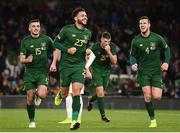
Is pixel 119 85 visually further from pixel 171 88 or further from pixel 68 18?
pixel 68 18

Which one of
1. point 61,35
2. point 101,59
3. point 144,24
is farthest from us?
point 101,59

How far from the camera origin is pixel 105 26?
34344mm

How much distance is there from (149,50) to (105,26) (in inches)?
736

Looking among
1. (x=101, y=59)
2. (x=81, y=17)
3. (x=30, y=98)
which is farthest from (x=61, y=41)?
(x=101, y=59)

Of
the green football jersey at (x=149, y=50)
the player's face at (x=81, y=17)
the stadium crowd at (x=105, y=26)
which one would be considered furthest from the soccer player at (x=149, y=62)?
the stadium crowd at (x=105, y=26)

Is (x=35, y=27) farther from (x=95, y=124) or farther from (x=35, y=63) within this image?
(x=95, y=124)

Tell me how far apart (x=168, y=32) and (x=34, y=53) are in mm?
18914

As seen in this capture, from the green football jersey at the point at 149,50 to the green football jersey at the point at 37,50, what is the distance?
202 cm

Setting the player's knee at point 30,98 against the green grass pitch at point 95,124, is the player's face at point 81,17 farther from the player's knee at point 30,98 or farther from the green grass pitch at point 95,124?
the green grass pitch at point 95,124

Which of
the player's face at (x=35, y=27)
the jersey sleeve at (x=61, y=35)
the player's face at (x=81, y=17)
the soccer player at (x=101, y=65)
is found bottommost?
the soccer player at (x=101, y=65)

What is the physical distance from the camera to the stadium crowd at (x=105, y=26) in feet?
93.5

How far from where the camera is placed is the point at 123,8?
36.3 m


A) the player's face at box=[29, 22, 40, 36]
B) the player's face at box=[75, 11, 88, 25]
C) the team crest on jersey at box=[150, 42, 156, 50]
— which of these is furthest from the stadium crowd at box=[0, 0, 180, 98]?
the player's face at box=[75, 11, 88, 25]

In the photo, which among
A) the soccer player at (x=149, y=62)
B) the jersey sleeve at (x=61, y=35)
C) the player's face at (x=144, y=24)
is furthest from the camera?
the soccer player at (x=149, y=62)
